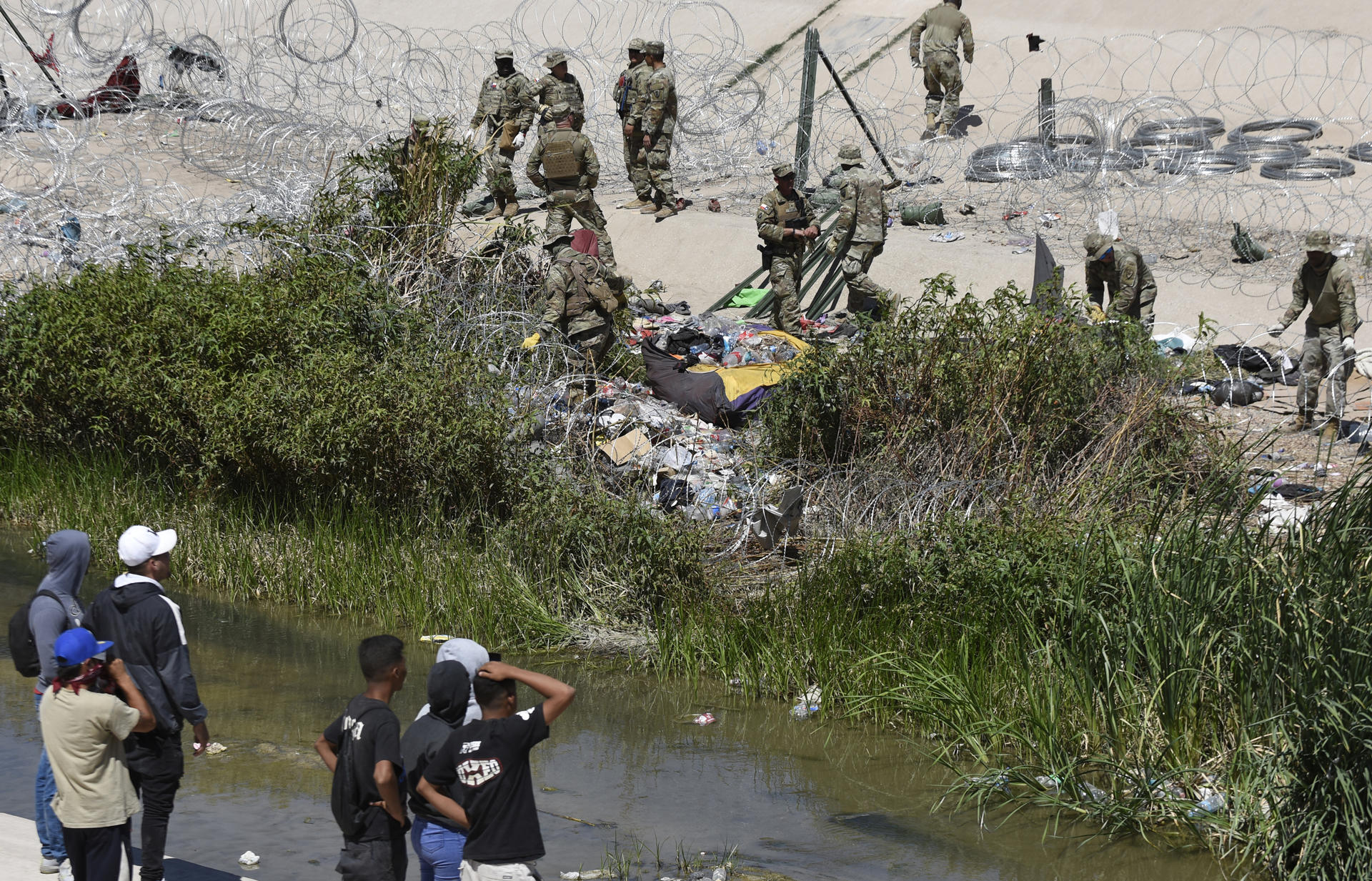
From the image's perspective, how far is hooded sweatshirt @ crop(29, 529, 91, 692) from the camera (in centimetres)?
435

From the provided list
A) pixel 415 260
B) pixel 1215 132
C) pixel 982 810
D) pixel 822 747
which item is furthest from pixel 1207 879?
pixel 1215 132

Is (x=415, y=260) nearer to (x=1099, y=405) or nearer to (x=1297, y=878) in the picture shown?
(x=1099, y=405)

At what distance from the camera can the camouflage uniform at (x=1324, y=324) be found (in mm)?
9273

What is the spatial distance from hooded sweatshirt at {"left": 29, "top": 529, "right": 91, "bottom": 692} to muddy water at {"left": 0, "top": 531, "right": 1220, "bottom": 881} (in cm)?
110

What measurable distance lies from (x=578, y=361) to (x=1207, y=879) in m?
5.76

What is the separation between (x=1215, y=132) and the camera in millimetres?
15766

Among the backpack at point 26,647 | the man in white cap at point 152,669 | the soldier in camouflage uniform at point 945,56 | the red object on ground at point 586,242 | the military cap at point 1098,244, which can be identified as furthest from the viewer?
the soldier in camouflage uniform at point 945,56

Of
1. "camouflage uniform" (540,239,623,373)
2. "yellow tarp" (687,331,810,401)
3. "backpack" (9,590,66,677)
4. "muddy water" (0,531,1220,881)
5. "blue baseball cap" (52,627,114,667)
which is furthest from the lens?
"yellow tarp" (687,331,810,401)

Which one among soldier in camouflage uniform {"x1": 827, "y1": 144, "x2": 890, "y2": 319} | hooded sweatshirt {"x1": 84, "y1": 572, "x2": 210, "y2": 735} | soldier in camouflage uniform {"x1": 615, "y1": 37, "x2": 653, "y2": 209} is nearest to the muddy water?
hooded sweatshirt {"x1": 84, "y1": 572, "x2": 210, "y2": 735}

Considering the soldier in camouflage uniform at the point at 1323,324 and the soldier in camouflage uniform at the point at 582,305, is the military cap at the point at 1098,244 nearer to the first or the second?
the soldier in camouflage uniform at the point at 1323,324

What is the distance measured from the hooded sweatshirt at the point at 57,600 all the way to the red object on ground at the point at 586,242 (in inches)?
236

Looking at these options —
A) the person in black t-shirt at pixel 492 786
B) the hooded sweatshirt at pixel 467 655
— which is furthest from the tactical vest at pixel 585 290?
the person in black t-shirt at pixel 492 786

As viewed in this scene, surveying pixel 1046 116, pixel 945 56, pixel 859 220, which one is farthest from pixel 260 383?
pixel 945 56

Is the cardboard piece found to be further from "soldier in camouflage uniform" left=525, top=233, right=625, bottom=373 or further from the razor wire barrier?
"soldier in camouflage uniform" left=525, top=233, right=625, bottom=373
